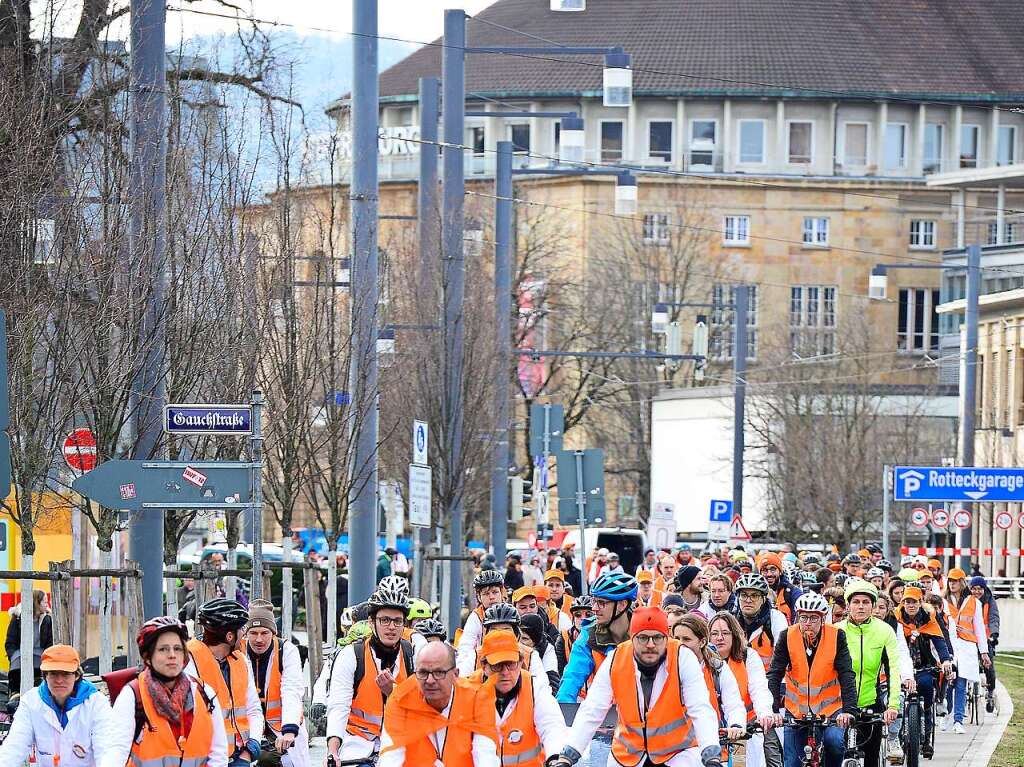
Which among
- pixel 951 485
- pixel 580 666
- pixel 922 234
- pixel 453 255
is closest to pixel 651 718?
pixel 580 666

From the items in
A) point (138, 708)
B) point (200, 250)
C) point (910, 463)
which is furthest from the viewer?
point (910, 463)

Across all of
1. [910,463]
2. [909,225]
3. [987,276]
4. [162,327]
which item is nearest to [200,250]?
[162,327]

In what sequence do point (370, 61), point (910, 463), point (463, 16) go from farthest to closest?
point (910, 463)
point (463, 16)
point (370, 61)

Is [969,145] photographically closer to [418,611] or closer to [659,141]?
[659,141]

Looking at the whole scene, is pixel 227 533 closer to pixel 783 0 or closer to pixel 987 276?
pixel 987 276

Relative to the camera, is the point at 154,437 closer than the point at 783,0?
Yes

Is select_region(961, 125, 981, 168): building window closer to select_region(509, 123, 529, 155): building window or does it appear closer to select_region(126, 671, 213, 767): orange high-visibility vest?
select_region(509, 123, 529, 155): building window

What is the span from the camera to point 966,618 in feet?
87.9

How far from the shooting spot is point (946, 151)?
106m

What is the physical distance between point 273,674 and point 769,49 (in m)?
92.8

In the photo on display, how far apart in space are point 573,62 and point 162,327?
81.7 m

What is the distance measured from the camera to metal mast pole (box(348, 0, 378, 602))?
925 inches

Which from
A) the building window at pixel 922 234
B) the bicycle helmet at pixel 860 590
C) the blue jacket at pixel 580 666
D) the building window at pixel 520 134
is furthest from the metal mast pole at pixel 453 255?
the building window at pixel 922 234

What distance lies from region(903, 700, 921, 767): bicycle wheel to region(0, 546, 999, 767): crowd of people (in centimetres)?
124
